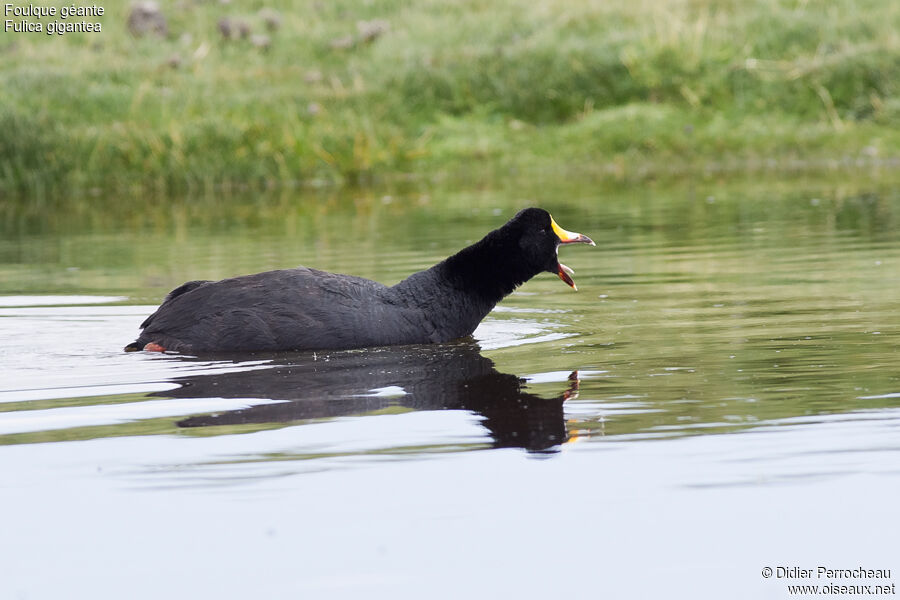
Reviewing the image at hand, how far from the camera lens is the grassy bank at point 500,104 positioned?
75.0ft

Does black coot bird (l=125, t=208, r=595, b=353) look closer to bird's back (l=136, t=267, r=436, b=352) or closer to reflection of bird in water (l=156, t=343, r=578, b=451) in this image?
bird's back (l=136, t=267, r=436, b=352)

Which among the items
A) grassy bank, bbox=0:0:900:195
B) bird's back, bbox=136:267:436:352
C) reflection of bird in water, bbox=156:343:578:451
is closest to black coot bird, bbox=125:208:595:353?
bird's back, bbox=136:267:436:352

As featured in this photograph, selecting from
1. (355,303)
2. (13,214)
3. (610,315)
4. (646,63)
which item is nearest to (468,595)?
(355,303)

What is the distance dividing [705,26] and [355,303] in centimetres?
1954

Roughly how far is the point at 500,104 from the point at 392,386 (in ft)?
63.0

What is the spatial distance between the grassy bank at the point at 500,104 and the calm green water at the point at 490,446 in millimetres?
11470

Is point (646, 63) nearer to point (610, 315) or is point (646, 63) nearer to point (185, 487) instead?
point (610, 315)

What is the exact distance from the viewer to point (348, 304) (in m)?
8.23

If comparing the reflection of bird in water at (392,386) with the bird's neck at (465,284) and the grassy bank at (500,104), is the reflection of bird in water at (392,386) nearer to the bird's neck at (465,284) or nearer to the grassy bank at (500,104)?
the bird's neck at (465,284)

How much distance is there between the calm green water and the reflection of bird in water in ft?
0.08

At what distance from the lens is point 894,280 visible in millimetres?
10664

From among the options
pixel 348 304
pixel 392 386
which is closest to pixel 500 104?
pixel 348 304

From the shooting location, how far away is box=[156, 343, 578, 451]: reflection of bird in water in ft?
20.4

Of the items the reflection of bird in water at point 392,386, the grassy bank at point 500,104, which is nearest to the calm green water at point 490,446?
the reflection of bird in water at point 392,386
